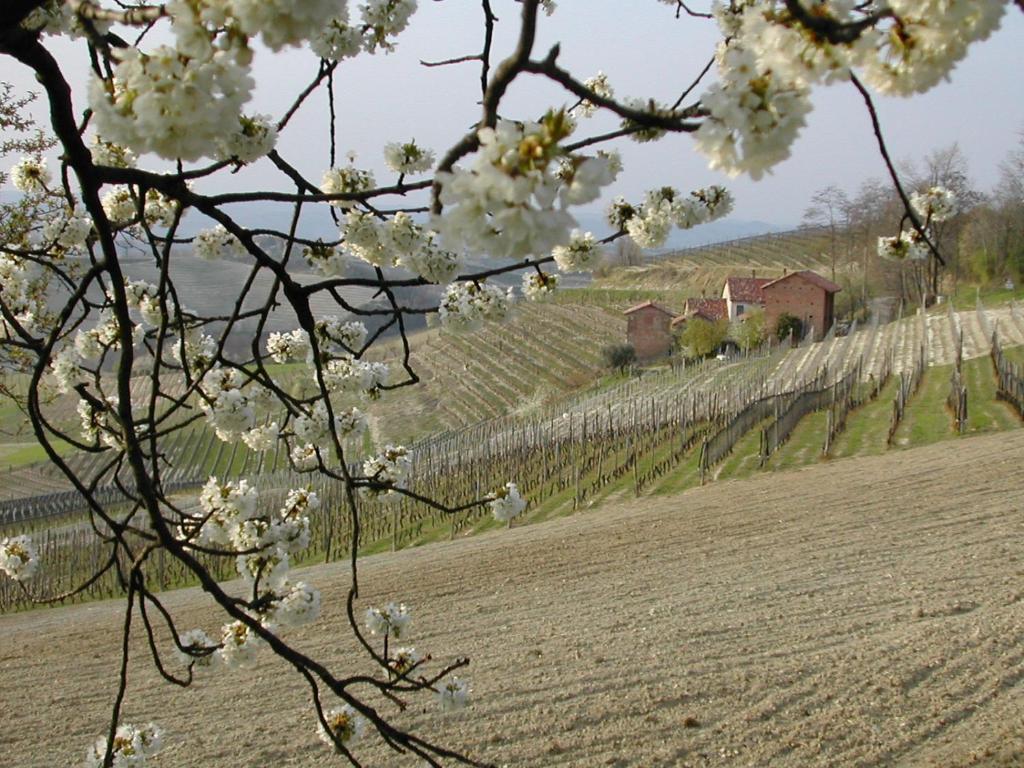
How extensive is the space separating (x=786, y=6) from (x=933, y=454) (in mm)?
14908

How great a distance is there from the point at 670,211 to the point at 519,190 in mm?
1751

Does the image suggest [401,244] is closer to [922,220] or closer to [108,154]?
[108,154]

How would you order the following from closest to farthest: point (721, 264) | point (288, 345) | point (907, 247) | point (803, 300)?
point (907, 247) → point (288, 345) → point (803, 300) → point (721, 264)

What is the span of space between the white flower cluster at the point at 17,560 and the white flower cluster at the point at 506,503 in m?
1.63

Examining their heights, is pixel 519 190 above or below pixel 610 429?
above

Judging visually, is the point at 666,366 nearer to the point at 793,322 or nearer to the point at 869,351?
the point at 793,322

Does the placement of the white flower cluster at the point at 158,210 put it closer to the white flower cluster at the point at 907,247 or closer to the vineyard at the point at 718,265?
the white flower cluster at the point at 907,247

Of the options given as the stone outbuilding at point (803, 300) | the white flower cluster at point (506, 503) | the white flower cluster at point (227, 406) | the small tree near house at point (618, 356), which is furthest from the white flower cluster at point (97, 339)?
the stone outbuilding at point (803, 300)

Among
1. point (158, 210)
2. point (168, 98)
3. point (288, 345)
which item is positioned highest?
point (158, 210)

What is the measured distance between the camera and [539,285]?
287 cm

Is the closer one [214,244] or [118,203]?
[118,203]

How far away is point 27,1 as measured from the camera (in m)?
1.65

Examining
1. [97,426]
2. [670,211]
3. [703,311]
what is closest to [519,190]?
[670,211]

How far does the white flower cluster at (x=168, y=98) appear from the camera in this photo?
1.27 metres
